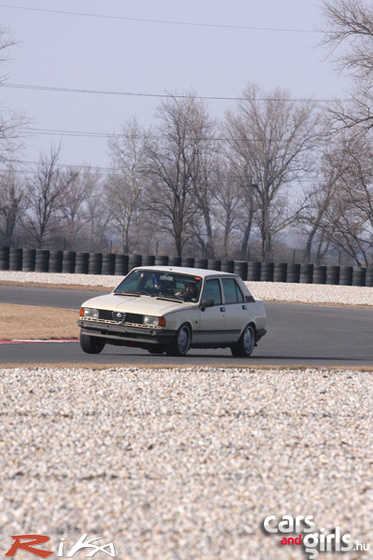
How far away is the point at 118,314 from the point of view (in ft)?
50.7

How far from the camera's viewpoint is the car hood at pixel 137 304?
15.4 m

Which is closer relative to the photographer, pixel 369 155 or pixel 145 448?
pixel 145 448

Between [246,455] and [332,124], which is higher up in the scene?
[332,124]

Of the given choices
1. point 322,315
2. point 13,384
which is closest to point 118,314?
point 13,384

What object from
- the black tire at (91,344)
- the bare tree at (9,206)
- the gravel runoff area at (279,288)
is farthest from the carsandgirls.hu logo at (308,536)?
the bare tree at (9,206)

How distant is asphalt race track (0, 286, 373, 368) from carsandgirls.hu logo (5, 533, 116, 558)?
8717 mm

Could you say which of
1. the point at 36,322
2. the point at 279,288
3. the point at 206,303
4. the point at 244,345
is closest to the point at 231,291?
the point at 244,345

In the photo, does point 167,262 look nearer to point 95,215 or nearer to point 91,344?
point 91,344

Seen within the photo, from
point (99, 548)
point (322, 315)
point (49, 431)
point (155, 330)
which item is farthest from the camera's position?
point (322, 315)

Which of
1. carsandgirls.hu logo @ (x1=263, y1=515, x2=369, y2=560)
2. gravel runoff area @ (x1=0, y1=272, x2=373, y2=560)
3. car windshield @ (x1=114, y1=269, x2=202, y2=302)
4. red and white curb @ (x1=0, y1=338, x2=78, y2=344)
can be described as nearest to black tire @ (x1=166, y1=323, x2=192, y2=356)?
car windshield @ (x1=114, y1=269, x2=202, y2=302)

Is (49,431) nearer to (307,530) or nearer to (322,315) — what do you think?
(307,530)

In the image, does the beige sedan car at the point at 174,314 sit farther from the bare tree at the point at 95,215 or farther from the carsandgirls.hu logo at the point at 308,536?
the bare tree at the point at 95,215

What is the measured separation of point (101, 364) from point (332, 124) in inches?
1072

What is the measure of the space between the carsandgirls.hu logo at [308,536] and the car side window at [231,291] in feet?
37.3
